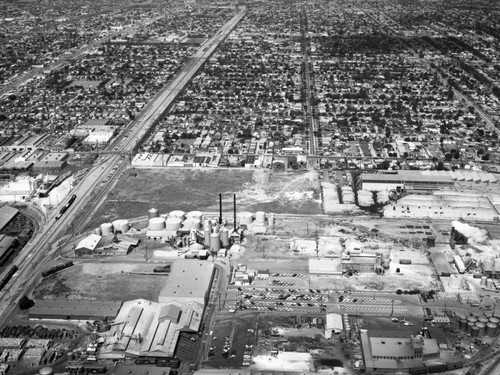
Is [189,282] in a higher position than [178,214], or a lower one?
higher

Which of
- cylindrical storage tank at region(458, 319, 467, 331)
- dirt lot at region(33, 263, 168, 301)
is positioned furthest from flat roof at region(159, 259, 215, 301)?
cylindrical storage tank at region(458, 319, 467, 331)

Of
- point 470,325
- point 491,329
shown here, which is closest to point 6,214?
point 470,325

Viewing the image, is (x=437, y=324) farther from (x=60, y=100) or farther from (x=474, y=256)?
(x=60, y=100)

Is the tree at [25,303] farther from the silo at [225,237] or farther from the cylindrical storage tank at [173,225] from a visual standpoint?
the silo at [225,237]

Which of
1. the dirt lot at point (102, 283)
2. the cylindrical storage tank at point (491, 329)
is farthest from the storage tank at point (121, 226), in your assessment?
Answer: the cylindrical storage tank at point (491, 329)

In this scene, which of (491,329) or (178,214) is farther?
(178,214)

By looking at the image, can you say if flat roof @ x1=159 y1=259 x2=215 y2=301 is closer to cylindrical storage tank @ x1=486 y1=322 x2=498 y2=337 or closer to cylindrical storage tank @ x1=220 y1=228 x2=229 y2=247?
cylindrical storage tank @ x1=220 y1=228 x2=229 y2=247

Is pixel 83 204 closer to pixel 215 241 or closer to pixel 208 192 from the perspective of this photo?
pixel 208 192
